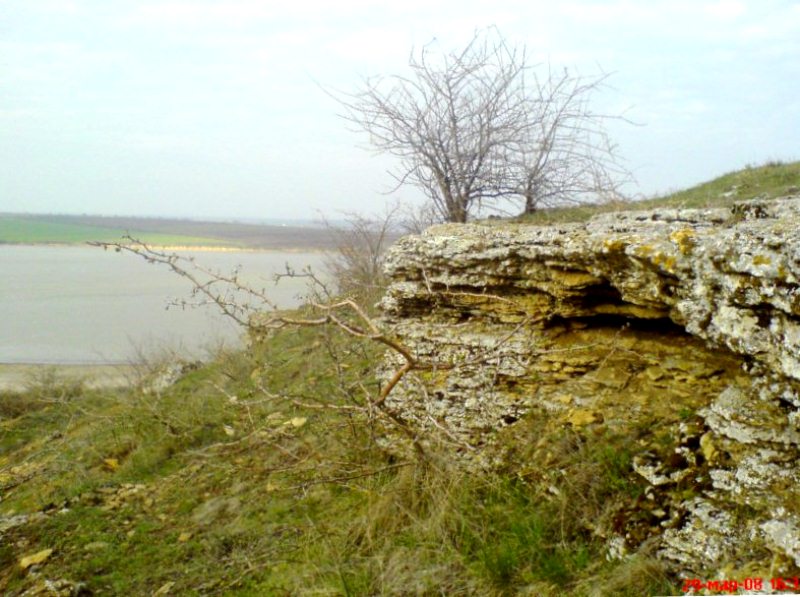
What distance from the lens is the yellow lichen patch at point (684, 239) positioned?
9.97 feet

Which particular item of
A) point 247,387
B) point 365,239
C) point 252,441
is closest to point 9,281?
point 365,239

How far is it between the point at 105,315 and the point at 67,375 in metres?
11.4

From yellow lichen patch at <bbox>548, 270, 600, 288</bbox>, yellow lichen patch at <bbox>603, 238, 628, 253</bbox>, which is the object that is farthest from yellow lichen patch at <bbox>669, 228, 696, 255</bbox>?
yellow lichen patch at <bbox>548, 270, 600, 288</bbox>

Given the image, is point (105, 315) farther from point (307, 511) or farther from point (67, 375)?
point (307, 511)

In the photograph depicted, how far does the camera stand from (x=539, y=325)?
422cm

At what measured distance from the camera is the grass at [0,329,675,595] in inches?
133

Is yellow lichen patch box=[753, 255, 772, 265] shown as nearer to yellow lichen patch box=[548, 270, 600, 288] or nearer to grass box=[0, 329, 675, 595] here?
yellow lichen patch box=[548, 270, 600, 288]

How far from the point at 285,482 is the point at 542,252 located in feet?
10.4

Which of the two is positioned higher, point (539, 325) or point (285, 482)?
point (539, 325)

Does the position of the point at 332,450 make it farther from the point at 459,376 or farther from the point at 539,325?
the point at 539,325
